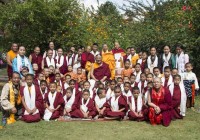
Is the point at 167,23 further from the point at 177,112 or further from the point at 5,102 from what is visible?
the point at 5,102

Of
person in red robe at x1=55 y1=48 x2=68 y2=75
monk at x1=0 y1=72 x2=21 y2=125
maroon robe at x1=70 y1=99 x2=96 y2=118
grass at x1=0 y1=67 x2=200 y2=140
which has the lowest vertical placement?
grass at x1=0 y1=67 x2=200 y2=140

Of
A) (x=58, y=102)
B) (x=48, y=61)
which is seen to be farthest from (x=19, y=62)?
(x=58, y=102)

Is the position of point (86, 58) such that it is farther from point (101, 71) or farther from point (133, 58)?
point (133, 58)

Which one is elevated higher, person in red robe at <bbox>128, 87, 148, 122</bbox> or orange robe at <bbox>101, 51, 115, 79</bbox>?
orange robe at <bbox>101, 51, 115, 79</bbox>

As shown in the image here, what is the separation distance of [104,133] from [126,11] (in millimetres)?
15512

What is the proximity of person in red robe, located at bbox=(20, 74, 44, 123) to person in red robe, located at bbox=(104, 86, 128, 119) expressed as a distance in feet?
5.14

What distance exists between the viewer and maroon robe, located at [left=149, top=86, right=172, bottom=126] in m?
7.89

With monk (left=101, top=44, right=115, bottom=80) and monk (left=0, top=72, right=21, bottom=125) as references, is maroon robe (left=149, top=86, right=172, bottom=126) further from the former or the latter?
monk (left=101, top=44, right=115, bottom=80)

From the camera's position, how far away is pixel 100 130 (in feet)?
24.1

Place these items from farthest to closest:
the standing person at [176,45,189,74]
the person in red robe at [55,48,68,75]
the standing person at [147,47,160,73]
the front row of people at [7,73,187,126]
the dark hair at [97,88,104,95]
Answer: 1. the person in red robe at [55,48,68,75]
2. the standing person at [176,45,189,74]
3. the standing person at [147,47,160,73]
4. the dark hair at [97,88,104,95]
5. the front row of people at [7,73,187,126]

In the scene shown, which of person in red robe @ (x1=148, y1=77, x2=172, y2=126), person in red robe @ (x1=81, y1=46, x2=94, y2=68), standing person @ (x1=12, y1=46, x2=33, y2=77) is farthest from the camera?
person in red robe @ (x1=81, y1=46, x2=94, y2=68)

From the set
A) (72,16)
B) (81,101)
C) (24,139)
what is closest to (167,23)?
(72,16)

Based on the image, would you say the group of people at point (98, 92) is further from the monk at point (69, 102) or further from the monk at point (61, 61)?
the monk at point (61, 61)

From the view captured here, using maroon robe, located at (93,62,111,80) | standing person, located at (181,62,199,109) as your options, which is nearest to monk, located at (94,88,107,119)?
maroon robe, located at (93,62,111,80)
